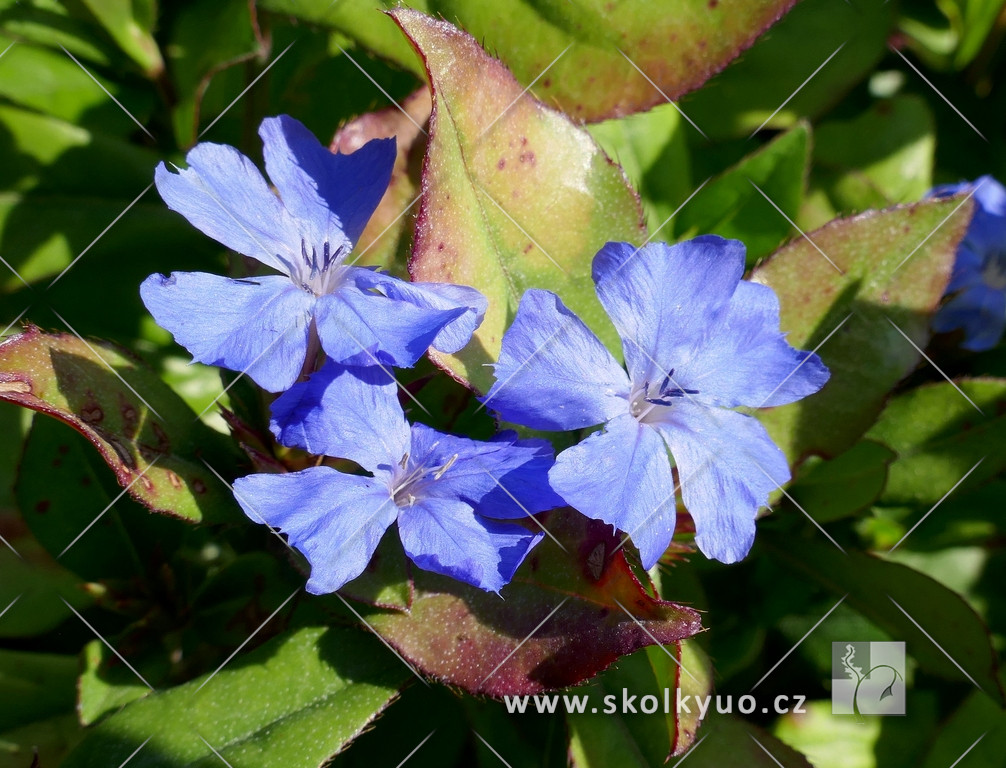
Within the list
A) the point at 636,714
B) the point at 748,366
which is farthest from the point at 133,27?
the point at 636,714

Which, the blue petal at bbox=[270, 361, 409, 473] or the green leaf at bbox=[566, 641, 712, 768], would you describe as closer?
the blue petal at bbox=[270, 361, 409, 473]

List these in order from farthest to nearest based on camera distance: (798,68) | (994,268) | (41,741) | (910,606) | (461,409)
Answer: (798,68), (994,268), (910,606), (41,741), (461,409)

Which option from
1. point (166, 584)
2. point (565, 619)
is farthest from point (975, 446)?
point (166, 584)

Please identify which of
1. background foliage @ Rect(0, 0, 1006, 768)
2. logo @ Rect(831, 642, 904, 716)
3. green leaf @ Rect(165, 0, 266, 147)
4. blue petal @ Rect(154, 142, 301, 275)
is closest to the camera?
blue petal @ Rect(154, 142, 301, 275)

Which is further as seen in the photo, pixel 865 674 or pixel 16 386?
pixel 865 674

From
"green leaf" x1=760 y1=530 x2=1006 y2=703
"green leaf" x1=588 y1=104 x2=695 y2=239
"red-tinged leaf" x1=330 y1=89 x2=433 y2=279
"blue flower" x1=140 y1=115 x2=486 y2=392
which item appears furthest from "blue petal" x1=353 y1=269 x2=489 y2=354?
"green leaf" x1=760 y1=530 x2=1006 y2=703

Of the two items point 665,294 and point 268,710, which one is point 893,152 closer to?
point 665,294

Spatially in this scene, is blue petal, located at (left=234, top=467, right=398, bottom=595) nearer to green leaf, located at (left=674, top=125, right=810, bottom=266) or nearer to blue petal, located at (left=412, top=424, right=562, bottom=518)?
blue petal, located at (left=412, top=424, right=562, bottom=518)
